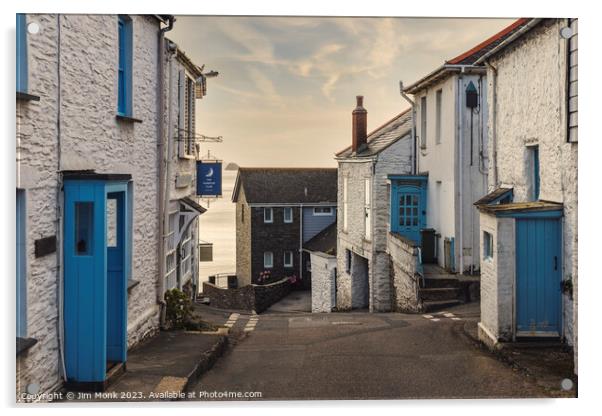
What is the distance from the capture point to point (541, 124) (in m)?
9.48

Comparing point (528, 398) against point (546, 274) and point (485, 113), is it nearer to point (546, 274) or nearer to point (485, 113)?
point (546, 274)

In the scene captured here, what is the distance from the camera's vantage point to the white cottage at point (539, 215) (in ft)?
27.7

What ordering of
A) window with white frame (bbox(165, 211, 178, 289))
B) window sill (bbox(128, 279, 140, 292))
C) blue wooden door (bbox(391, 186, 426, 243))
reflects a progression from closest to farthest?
1. window sill (bbox(128, 279, 140, 292))
2. window with white frame (bbox(165, 211, 178, 289))
3. blue wooden door (bbox(391, 186, 426, 243))

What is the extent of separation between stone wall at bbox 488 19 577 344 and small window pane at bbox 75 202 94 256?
5216 mm

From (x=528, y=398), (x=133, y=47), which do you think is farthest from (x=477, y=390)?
(x=133, y=47)

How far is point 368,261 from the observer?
1906cm

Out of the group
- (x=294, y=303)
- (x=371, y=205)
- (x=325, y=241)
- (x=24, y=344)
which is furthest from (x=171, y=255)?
(x=325, y=241)

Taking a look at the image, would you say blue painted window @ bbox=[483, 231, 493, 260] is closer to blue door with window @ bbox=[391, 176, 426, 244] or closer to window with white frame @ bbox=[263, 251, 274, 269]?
blue door with window @ bbox=[391, 176, 426, 244]

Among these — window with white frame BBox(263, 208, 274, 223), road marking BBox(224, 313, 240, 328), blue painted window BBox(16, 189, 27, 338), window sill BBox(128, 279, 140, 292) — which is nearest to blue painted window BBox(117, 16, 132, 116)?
window sill BBox(128, 279, 140, 292)

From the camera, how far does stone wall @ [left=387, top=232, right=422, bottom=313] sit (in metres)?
15.0

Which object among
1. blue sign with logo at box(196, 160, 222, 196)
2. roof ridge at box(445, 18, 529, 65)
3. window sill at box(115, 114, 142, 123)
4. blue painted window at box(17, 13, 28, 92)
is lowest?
blue sign with logo at box(196, 160, 222, 196)

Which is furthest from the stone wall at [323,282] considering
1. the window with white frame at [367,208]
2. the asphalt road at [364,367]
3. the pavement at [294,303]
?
the asphalt road at [364,367]

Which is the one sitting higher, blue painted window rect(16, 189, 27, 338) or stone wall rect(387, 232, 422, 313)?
blue painted window rect(16, 189, 27, 338)

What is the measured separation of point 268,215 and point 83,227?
19299 millimetres
